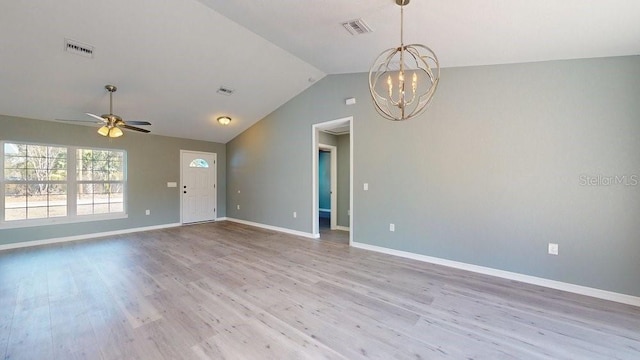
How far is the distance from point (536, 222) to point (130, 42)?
18.3 feet

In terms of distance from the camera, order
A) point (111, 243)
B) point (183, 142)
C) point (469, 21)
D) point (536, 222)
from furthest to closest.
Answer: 1. point (183, 142)
2. point (111, 243)
3. point (536, 222)
4. point (469, 21)

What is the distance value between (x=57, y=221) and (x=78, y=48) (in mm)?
3723

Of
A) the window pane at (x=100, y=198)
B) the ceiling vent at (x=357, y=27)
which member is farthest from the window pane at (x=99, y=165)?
the ceiling vent at (x=357, y=27)

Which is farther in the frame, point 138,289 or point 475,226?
point 475,226

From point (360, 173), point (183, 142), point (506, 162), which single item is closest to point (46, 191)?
point (183, 142)

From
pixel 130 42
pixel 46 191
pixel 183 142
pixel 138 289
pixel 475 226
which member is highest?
pixel 130 42

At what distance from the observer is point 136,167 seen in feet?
19.9

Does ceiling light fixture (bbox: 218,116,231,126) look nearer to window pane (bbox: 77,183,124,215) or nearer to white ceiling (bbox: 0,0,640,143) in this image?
white ceiling (bbox: 0,0,640,143)

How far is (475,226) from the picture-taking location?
11.5 feet

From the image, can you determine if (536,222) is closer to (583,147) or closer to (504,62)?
(583,147)

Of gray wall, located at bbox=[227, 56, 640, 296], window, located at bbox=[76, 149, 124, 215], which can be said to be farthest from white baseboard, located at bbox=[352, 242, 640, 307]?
window, located at bbox=[76, 149, 124, 215]

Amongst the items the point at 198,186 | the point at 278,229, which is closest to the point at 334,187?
the point at 278,229

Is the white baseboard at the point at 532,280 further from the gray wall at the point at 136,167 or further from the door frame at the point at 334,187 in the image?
the gray wall at the point at 136,167

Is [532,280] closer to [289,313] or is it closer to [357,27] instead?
[289,313]
